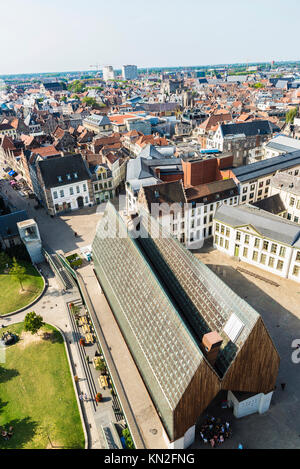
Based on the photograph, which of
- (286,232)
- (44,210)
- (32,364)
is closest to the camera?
(32,364)

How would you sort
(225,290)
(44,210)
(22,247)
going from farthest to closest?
(44,210)
(22,247)
(225,290)

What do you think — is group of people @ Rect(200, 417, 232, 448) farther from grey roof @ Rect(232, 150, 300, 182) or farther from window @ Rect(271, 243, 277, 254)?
grey roof @ Rect(232, 150, 300, 182)

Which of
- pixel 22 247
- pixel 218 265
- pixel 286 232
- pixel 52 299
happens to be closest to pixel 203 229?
pixel 218 265

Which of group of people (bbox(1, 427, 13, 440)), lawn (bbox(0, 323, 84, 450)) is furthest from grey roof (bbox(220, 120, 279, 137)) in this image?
group of people (bbox(1, 427, 13, 440))

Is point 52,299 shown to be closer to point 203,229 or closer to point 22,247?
point 22,247

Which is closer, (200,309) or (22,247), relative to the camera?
(200,309)

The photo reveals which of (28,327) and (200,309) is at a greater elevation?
(200,309)

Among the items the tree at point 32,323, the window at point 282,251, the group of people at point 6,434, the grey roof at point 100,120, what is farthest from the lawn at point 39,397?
the grey roof at point 100,120

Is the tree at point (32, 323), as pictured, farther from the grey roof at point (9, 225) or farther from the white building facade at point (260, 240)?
the white building facade at point (260, 240)
